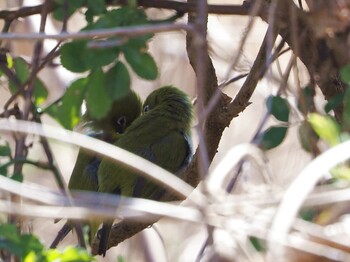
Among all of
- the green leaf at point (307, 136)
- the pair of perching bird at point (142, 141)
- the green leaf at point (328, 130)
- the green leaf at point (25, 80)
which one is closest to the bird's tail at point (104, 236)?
the pair of perching bird at point (142, 141)

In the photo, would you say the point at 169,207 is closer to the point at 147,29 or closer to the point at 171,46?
the point at 147,29

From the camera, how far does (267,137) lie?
2324 mm

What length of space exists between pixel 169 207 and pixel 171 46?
3.64m

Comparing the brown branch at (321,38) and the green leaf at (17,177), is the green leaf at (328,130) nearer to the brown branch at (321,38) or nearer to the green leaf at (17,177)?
the brown branch at (321,38)

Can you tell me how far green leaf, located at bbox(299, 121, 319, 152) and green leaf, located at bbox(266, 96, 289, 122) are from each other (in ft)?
0.18

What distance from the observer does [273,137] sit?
233 cm

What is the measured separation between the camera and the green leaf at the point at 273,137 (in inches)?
91.1

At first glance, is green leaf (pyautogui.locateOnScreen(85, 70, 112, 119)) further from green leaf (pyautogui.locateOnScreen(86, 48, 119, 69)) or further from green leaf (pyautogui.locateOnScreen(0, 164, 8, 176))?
green leaf (pyautogui.locateOnScreen(0, 164, 8, 176))

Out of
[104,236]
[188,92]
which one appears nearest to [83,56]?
[104,236]

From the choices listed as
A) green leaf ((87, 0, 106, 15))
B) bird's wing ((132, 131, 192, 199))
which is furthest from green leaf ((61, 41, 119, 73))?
bird's wing ((132, 131, 192, 199))

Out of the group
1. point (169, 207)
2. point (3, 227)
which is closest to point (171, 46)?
point (3, 227)

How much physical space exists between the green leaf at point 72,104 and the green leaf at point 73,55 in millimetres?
42

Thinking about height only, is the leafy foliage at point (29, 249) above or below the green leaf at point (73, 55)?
below

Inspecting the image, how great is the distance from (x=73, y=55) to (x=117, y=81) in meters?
0.15
